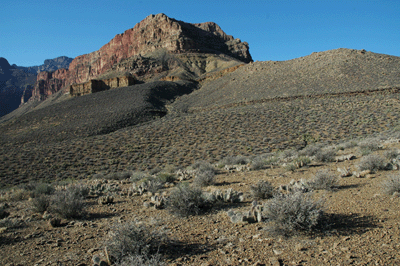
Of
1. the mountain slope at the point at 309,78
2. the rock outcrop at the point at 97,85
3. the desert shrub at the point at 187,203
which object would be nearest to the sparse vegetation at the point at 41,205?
the desert shrub at the point at 187,203

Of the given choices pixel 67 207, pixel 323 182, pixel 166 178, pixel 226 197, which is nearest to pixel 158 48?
pixel 166 178

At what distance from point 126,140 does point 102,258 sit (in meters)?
21.8

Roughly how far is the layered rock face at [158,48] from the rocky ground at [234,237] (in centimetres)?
8222

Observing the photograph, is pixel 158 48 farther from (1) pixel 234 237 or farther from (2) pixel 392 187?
(1) pixel 234 237

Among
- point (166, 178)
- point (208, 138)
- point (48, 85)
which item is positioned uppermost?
point (48, 85)

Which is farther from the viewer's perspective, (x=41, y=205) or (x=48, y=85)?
(x=48, y=85)

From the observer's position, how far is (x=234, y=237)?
4.34 meters

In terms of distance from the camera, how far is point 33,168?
62.8 feet

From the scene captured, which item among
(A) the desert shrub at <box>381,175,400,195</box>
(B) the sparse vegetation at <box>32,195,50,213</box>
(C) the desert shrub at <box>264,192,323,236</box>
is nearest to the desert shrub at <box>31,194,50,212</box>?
(B) the sparse vegetation at <box>32,195,50,213</box>

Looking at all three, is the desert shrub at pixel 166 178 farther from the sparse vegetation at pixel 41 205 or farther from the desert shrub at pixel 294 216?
the desert shrub at pixel 294 216

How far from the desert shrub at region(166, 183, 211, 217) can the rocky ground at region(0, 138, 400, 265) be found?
20cm

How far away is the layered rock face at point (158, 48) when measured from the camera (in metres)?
89.2

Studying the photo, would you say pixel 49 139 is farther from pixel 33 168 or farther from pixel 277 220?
pixel 277 220

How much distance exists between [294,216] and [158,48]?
358 feet
